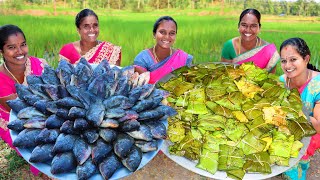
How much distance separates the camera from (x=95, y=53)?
3008 millimetres

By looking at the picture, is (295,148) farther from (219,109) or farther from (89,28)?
(89,28)

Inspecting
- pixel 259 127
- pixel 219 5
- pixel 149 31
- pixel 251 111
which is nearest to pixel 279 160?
pixel 259 127

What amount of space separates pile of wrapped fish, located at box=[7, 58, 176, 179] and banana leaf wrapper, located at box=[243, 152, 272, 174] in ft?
1.63

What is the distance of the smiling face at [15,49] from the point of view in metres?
2.25

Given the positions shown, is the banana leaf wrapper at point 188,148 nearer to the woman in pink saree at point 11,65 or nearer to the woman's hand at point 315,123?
the woman's hand at point 315,123

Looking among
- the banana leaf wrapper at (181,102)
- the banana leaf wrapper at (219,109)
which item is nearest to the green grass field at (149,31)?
the banana leaf wrapper at (181,102)

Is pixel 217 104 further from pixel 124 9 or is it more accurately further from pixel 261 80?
pixel 124 9

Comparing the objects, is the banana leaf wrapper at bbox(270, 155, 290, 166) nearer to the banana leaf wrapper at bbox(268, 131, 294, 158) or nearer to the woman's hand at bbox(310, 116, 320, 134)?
the banana leaf wrapper at bbox(268, 131, 294, 158)

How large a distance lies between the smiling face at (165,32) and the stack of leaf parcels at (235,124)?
0.81 metres

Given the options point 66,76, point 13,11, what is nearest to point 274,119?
point 66,76

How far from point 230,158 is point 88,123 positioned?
77 cm

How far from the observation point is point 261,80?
2.20 metres

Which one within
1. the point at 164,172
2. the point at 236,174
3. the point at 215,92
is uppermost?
the point at 215,92

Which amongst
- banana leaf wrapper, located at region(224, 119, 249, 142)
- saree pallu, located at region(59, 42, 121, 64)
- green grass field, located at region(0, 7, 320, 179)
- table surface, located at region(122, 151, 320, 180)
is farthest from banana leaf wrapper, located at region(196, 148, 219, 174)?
green grass field, located at region(0, 7, 320, 179)
